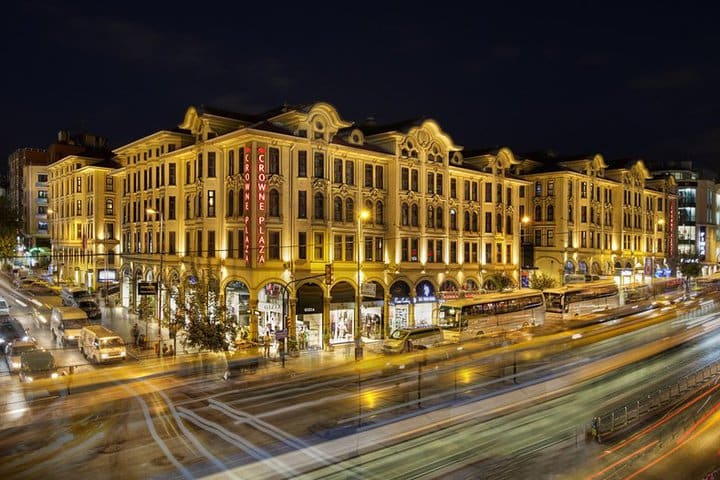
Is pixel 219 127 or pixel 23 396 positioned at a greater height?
pixel 219 127

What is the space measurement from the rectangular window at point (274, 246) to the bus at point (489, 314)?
42.1ft

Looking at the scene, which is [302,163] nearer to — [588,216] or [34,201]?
[588,216]

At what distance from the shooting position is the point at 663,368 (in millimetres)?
30906

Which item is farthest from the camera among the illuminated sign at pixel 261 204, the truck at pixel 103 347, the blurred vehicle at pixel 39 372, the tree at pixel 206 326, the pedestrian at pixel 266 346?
the illuminated sign at pixel 261 204

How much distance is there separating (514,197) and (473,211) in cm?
716

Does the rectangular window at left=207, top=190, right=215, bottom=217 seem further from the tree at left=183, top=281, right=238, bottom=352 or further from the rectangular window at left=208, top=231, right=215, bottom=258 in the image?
the tree at left=183, top=281, right=238, bottom=352

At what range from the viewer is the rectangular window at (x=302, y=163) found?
1649 inches

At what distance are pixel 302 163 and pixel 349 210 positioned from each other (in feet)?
18.1

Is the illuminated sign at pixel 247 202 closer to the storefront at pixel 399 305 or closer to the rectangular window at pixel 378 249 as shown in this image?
the rectangular window at pixel 378 249

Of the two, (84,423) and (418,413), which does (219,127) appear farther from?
(418,413)

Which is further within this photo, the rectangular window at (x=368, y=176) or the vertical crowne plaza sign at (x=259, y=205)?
the rectangular window at (x=368, y=176)

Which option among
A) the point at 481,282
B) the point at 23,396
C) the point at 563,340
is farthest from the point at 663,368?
the point at 23,396

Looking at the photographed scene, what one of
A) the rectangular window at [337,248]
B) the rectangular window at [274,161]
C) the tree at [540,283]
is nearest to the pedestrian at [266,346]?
the rectangular window at [337,248]

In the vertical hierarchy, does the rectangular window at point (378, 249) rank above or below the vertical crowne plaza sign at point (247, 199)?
below
